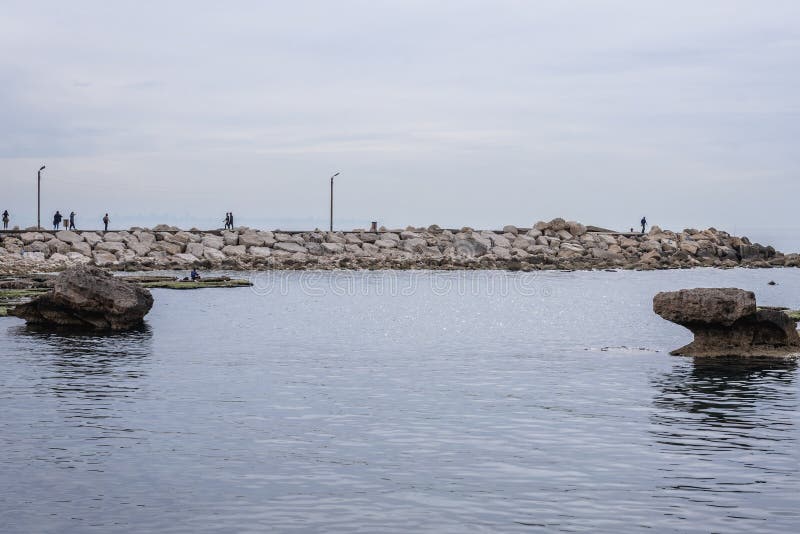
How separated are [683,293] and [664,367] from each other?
9.97 ft

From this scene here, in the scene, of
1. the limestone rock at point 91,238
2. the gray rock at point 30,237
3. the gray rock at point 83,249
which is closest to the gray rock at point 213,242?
the limestone rock at point 91,238

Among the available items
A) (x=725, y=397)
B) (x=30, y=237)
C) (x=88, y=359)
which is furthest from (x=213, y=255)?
(x=725, y=397)

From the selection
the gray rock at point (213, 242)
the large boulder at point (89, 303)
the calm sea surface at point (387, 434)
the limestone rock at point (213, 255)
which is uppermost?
the gray rock at point (213, 242)

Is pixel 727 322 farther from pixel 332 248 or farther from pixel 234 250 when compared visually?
pixel 332 248

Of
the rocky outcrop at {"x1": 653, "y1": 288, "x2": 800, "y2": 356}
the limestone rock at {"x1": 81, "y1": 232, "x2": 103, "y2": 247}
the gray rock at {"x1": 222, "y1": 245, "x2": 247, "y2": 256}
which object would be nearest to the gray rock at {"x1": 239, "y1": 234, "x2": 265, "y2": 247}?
the gray rock at {"x1": 222, "y1": 245, "x2": 247, "y2": 256}

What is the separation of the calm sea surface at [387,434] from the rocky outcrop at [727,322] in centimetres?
161

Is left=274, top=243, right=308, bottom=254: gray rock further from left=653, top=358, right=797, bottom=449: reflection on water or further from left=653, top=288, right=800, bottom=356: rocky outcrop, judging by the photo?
left=653, top=358, right=797, bottom=449: reflection on water

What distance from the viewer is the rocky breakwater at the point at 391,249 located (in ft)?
377

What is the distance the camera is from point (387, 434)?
2661 cm

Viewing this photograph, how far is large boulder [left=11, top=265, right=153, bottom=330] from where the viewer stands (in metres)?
49.7

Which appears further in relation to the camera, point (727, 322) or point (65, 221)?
point (65, 221)

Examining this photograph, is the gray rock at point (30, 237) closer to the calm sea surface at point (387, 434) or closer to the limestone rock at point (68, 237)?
the limestone rock at point (68, 237)

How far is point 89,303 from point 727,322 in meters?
29.8

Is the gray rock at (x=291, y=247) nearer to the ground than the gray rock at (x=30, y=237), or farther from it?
nearer to the ground
